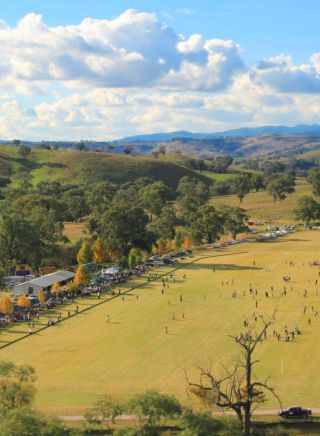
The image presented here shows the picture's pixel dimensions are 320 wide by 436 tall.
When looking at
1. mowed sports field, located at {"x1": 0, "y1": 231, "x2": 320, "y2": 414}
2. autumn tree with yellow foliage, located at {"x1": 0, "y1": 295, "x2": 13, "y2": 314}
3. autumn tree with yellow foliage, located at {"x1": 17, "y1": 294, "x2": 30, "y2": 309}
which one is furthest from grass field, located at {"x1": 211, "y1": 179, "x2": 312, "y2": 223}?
autumn tree with yellow foliage, located at {"x1": 0, "y1": 295, "x2": 13, "y2": 314}

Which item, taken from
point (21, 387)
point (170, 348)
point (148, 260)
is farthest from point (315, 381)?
point (148, 260)

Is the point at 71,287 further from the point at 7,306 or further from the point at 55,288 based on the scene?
the point at 7,306

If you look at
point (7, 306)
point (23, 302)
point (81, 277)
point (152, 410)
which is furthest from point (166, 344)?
point (81, 277)

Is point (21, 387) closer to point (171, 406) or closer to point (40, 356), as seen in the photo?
point (171, 406)

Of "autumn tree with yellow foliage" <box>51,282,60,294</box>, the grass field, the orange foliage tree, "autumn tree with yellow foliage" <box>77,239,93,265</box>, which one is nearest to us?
"autumn tree with yellow foliage" <box>51,282,60,294</box>

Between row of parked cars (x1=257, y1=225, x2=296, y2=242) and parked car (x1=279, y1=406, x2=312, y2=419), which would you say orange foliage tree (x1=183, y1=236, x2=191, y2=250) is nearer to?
row of parked cars (x1=257, y1=225, x2=296, y2=242)
